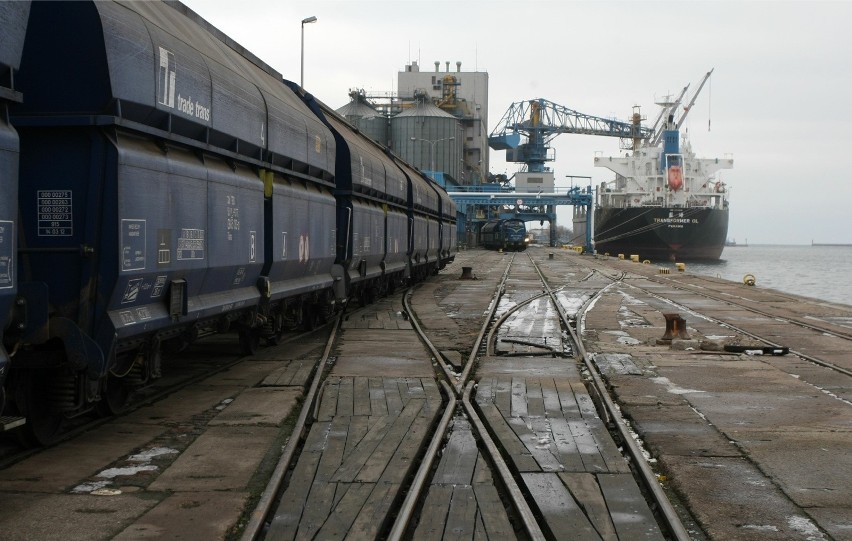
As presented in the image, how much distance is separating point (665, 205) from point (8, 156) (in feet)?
277

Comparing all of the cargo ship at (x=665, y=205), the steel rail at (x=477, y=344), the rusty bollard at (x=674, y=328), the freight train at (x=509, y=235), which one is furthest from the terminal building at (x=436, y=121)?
the rusty bollard at (x=674, y=328)

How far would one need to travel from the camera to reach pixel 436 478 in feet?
24.5

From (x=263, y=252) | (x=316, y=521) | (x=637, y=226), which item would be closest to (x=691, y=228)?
(x=637, y=226)

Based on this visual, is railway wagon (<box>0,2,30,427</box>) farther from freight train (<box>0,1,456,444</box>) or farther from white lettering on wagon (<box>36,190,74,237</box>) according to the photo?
white lettering on wagon (<box>36,190,74,237</box>)

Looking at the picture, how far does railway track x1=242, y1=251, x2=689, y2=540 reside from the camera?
20.3 ft

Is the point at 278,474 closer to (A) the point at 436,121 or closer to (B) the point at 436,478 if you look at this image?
(B) the point at 436,478

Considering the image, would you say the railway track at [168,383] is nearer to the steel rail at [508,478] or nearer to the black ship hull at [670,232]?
the steel rail at [508,478]

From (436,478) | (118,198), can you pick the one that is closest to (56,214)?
(118,198)

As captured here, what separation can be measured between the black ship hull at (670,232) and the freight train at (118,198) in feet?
243

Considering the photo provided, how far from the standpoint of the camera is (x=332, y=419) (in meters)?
9.72

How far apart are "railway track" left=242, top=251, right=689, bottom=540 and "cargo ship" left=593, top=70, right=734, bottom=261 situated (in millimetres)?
74362

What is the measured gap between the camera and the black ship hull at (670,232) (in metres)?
83.0

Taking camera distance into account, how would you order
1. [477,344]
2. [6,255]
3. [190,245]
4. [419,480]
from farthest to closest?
[477,344] → [190,245] → [419,480] → [6,255]

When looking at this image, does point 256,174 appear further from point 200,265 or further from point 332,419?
point 332,419
